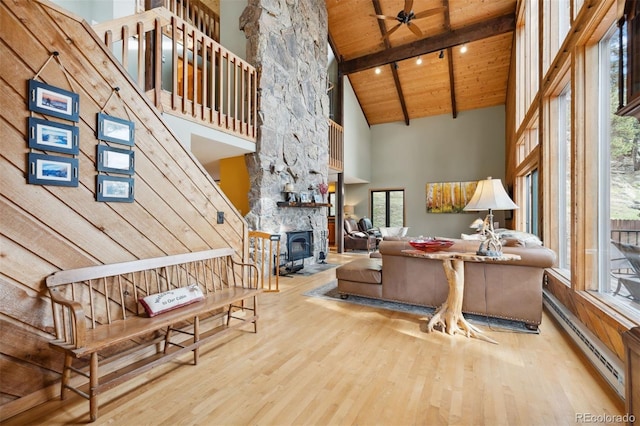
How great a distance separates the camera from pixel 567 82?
325cm

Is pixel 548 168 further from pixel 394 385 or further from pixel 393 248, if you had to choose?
pixel 394 385

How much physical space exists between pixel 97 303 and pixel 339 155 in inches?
286

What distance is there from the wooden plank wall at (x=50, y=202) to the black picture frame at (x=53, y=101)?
0.04m

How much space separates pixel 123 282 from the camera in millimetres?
2180

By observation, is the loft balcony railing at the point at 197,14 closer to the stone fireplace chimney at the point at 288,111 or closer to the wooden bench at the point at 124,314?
the stone fireplace chimney at the point at 288,111

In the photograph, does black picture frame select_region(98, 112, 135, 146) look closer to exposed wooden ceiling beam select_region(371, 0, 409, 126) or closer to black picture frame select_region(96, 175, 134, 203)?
black picture frame select_region(96, 175, 134, 203)

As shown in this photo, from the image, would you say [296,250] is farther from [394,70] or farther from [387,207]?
[394,70]

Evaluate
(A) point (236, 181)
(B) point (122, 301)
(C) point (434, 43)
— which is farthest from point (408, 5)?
(B) point (122, 301)

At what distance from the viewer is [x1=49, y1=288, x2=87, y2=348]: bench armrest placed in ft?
5.23

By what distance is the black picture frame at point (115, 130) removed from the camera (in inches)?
80.7

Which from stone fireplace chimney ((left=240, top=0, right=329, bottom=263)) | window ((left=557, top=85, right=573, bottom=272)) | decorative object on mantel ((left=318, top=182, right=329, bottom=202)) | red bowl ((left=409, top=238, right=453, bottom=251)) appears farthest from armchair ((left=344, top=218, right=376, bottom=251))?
red bowl ((left=409, top=238, right=453, bottom=251))

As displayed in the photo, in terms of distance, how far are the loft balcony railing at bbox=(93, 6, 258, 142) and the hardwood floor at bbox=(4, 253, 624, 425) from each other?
2658 millimetres

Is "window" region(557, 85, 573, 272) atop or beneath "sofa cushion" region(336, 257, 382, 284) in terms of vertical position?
atop

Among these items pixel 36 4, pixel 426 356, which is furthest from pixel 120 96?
pixel 426 356
